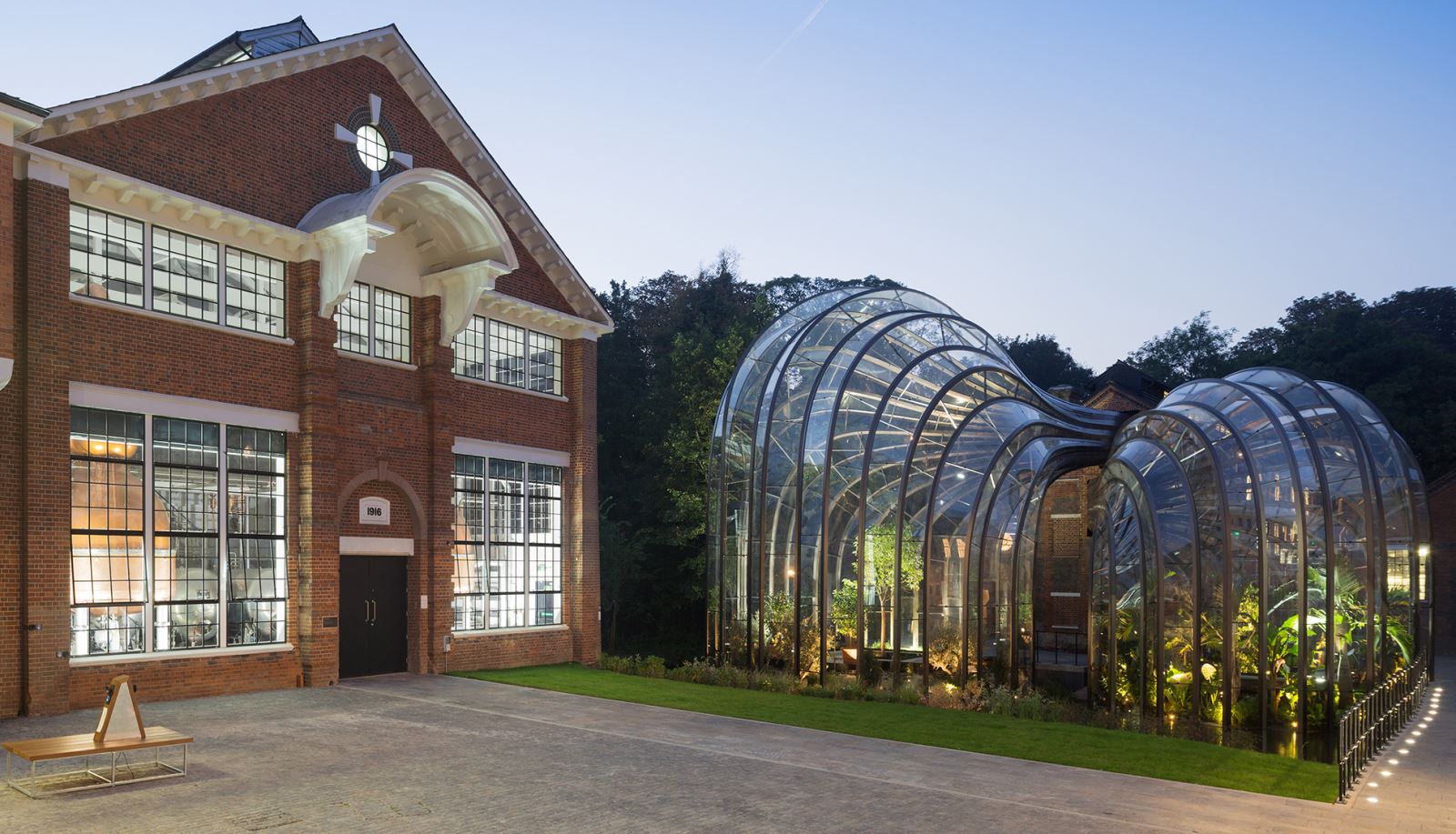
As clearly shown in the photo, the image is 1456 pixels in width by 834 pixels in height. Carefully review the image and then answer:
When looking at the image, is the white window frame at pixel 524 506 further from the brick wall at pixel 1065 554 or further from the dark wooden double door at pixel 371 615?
the brick wall at pixel 1065 554

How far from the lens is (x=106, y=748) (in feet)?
34.1

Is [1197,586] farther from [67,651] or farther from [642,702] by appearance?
[67,651]

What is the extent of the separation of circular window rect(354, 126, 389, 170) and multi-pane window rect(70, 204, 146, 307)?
17.0ft

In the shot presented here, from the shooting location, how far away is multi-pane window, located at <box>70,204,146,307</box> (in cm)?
→ 1617

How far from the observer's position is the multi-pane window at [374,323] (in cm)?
2055

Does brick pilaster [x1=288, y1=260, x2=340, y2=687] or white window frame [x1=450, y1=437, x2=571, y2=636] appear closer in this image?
brick pilaster [x1=288, y1=260, x2=340, y2=687]

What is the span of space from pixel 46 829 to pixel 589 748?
5.95 meters

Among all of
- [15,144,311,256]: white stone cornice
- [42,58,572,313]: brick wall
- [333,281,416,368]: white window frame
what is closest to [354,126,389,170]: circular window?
[42,58,572,313]: brick wall

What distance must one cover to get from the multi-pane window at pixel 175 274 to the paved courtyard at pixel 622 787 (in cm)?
647

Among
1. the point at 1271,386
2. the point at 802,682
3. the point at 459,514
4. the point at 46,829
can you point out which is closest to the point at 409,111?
the point at 459,514

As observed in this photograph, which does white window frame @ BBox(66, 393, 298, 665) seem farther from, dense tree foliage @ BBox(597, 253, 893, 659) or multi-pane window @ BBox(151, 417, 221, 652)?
dense tree foliage @ BBox(597, 253, 893, 659)

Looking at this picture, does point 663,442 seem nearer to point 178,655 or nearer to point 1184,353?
point 178,655

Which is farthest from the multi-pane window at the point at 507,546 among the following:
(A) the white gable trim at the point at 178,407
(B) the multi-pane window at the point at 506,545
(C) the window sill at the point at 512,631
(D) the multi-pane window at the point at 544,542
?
(A) the white gable trim at the point at 178,407

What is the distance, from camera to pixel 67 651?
15227 millimetres
